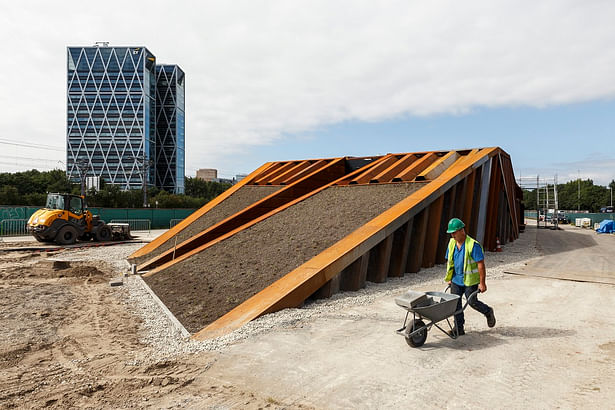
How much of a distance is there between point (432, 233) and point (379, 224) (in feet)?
7.49

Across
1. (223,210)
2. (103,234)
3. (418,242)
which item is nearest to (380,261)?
(418,242)

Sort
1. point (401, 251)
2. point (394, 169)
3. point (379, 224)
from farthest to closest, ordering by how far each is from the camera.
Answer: point (394, 169) < point (401, 251) < point (379, 224)

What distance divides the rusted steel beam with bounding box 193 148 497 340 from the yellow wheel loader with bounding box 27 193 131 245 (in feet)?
54.5

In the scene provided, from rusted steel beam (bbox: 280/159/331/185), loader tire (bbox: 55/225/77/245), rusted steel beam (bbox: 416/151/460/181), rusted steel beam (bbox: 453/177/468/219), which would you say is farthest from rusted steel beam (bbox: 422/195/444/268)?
loader tire (bbox: 55/225/77/245)

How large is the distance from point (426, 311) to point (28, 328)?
6915 mm

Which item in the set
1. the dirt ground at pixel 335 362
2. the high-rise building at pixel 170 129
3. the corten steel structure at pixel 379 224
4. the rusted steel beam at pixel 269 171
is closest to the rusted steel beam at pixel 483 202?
the corten steel structure at pixel 379 224

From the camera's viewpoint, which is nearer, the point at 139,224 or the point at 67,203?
the point at 67,203

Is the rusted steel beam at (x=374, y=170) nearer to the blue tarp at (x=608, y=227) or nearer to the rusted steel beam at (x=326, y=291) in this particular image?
the rusted steel beam at (x=326, y=291)

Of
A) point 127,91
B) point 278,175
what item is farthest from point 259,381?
point 127,91

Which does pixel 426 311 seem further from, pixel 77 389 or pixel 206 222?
pixel 206 222

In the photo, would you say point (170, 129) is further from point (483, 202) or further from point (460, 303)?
point (460, 303)

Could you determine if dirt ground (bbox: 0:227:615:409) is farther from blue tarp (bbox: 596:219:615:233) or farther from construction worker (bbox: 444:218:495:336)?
blue tarp (bbox: 596:219:615:233)

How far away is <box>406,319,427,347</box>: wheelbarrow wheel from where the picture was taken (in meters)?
5.12

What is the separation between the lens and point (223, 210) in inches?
653
